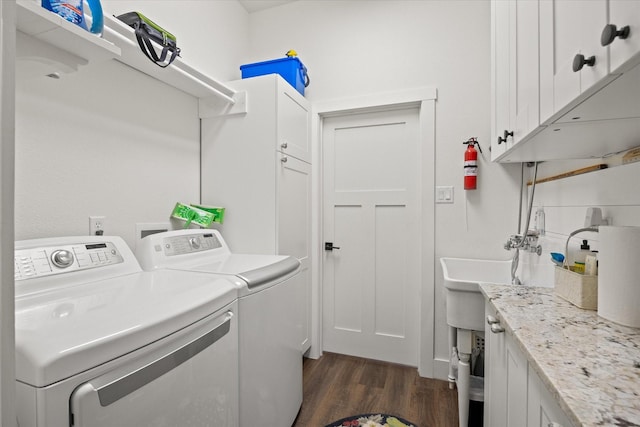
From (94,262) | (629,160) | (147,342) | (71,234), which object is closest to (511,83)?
(629,160)

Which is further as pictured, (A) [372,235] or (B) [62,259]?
(A) [372,235]

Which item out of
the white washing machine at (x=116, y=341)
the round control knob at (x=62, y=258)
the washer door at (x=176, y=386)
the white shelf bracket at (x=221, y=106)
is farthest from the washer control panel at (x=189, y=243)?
the white shelf bracket at (x=221, y=106)

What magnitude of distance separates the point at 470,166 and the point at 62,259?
90.8 inches

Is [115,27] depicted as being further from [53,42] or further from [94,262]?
[94,262]

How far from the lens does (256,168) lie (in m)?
1.96

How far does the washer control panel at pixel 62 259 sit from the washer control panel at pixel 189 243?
0.80 feet

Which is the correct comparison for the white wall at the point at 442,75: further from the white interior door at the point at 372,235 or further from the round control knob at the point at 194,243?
the round control knob at the point at 194,243

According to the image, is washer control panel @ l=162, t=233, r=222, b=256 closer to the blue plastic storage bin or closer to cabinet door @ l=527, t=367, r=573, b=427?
the blue plastic storage bin

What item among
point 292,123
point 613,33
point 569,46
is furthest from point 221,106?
point 613,33

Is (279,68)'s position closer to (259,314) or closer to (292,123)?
(292,123)

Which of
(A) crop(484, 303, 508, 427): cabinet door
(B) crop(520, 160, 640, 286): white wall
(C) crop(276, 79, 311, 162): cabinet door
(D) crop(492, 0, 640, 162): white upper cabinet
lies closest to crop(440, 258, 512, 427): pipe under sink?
(A) crop(484, 303, 508, 427): cabinet door

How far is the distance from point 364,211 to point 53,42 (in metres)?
2.06

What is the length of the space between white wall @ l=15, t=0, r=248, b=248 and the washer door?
0.86 meters

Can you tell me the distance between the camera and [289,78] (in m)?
2.22
